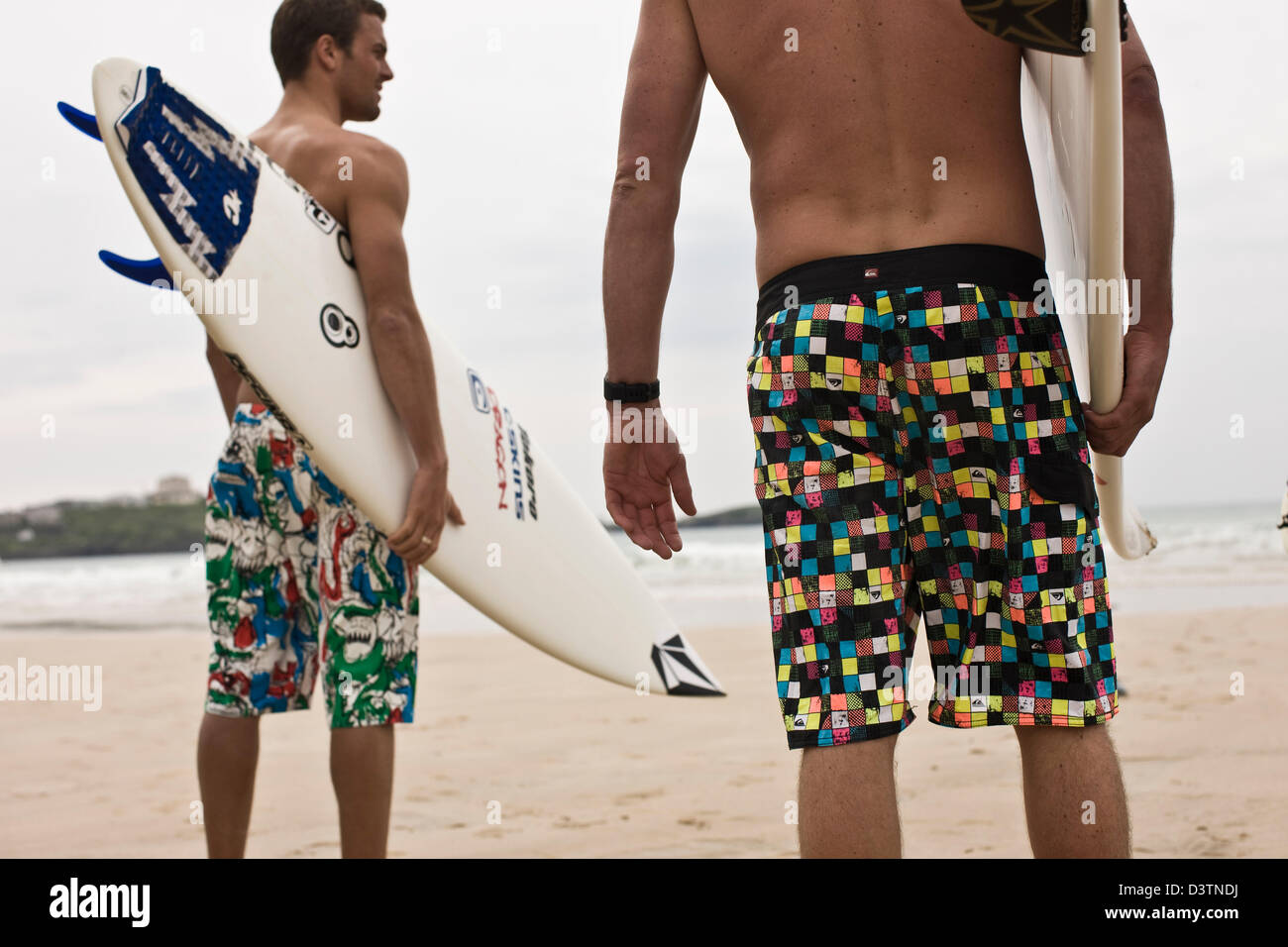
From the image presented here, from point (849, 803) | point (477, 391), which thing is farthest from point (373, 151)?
point (849, 803)

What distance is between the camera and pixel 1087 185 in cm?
149

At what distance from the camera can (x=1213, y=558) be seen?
13078mm

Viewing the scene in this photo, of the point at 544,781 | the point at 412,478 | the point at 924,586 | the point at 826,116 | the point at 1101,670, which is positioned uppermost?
the point at 826,116

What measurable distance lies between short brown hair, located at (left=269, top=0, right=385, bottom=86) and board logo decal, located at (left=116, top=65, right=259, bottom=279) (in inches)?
8.2

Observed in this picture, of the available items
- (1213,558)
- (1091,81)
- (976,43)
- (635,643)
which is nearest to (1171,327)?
(1091,81)

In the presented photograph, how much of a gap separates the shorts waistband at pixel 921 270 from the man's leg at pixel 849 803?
0.53m

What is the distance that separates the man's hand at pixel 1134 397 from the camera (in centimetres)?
145

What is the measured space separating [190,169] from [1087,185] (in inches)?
72.0

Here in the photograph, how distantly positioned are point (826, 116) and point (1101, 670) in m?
0.74

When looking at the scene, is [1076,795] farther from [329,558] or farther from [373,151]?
A: [373,151]

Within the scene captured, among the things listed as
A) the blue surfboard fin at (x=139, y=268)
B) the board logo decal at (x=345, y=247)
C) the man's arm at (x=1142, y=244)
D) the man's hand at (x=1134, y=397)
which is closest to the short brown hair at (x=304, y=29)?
the board logo decal at (x=345, y=247)

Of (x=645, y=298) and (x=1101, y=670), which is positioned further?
(x=645, y=298)

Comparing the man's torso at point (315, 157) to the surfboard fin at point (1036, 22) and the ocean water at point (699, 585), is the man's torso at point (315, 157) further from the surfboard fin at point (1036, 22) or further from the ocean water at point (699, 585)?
the ocean water at point (699, 585)
